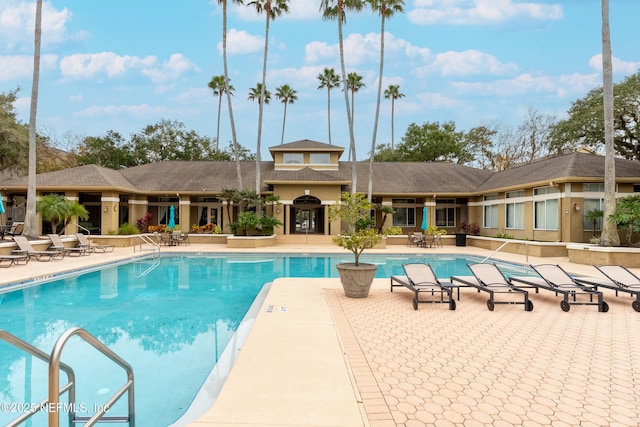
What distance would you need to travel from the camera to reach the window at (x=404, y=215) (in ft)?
96.5

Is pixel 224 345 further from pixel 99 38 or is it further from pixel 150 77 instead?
pixel 150 77

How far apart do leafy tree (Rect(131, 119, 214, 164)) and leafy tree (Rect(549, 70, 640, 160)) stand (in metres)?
37.3

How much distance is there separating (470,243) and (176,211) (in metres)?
21.8

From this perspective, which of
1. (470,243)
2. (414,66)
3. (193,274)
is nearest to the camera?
(193,274)

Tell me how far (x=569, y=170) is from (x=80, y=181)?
2852 centimetres

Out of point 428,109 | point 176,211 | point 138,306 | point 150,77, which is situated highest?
point 150,77

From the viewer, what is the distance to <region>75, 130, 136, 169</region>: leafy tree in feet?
133

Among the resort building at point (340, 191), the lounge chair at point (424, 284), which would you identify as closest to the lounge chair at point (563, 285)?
the lounge chair at point (424, 284)

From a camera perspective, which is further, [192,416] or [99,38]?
[99,38]

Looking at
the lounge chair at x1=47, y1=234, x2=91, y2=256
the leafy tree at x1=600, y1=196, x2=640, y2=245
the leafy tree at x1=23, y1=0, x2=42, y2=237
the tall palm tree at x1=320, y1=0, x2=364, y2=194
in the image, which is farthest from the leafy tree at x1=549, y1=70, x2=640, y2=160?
the leafy tree at x1=23, y1=0, x2=42, y2=237

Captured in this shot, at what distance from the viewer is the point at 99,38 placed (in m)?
33.4

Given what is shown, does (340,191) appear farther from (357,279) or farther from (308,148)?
(357,279)

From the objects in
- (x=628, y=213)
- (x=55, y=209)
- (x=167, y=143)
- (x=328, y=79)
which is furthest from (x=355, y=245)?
(x=167, y=143)

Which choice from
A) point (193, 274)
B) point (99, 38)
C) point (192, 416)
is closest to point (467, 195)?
point (193, 274)
